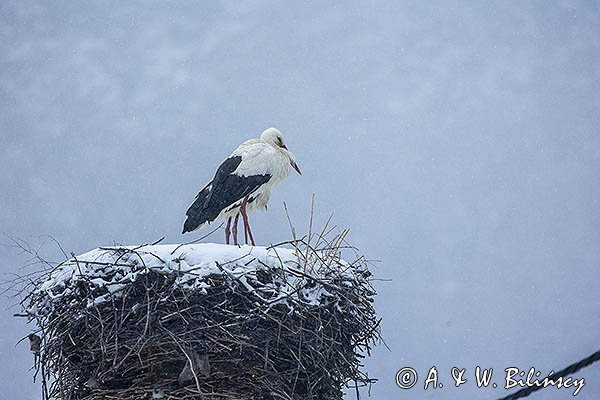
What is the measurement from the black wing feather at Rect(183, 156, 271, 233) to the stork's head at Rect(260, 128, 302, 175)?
0.41 metres

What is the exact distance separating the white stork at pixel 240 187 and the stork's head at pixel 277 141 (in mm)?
92

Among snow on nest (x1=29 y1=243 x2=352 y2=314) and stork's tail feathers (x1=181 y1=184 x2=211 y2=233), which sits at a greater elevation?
stork's tail feathers (x1=181 y1=184 x2=211 y2=233)

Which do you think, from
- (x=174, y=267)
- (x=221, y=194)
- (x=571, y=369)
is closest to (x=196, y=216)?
(x=221, y=194)

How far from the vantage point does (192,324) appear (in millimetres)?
4070

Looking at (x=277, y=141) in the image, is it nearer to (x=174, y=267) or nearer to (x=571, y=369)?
(x=174, y=267)

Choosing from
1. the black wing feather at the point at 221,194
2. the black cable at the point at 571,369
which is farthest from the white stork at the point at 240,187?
the black cable at the point at 571,369

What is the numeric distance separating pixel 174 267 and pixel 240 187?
166 centimetres

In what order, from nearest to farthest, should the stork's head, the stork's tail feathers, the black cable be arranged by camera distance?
the black cable → the stork's tail feathers → the stork's head

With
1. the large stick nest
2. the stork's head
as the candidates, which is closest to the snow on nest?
the large stick nest

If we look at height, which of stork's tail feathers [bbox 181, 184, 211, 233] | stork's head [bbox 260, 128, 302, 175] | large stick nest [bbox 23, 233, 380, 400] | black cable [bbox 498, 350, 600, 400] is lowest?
black cable [bbox 498, 350, 600, 400]

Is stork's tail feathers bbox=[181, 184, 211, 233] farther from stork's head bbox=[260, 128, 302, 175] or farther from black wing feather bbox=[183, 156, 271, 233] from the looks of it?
stork's head bbox=[260, 128, 302, 175]

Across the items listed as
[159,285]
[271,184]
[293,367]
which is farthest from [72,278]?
[271,184]

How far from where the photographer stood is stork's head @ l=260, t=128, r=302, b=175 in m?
6.21

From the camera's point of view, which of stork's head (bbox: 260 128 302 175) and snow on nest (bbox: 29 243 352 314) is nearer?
snow on nest (bbox: 29 243 352 314)
